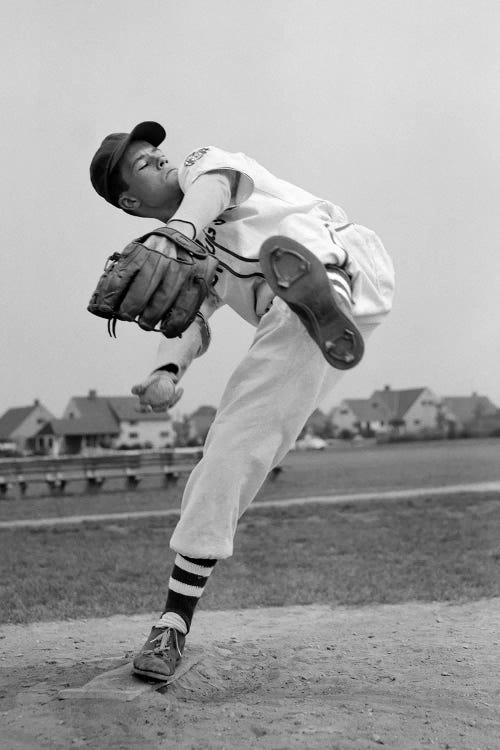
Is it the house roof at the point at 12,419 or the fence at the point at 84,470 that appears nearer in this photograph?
the fence at the point at 84,470

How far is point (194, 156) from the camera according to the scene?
287 cm

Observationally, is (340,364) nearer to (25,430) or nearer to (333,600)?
(333,600)

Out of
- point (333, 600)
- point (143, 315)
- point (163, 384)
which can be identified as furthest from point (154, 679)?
point (333, 600)

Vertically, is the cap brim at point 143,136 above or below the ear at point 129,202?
above

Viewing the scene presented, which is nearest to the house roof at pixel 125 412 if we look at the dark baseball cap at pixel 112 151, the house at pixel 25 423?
the house at pixel 25 423

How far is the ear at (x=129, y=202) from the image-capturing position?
3.03m

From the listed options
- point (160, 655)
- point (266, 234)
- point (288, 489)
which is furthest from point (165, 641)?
point (288, 489)

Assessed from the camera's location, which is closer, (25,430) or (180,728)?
(180,728)

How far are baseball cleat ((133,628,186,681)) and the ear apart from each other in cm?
154

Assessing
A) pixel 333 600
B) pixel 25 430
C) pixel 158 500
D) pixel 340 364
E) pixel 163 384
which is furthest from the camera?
pixel 25 430

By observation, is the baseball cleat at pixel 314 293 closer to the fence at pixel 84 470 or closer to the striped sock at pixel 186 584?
the striped sock at pixel 186 584

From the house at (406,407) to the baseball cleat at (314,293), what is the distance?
6829cm

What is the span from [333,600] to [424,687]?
234 cm

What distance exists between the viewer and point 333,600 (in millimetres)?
5363
